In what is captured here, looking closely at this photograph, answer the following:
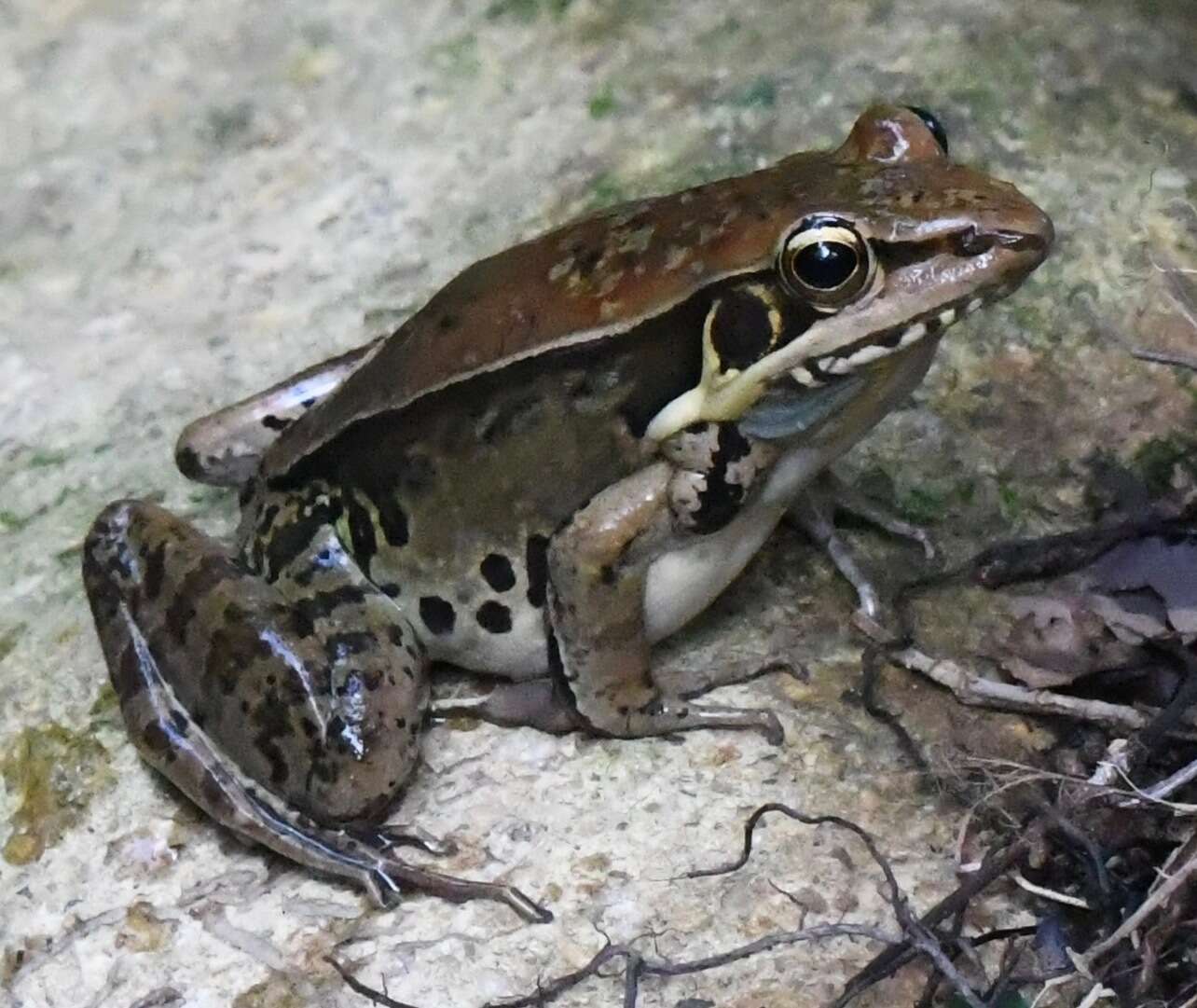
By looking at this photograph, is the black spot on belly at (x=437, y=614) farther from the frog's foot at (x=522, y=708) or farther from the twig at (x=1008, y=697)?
the twig at (x=1008, y=697)

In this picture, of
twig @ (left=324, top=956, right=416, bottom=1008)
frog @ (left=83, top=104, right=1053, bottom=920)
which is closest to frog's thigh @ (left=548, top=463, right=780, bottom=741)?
frog @ (left=83, top=104, right=1053, bottom=920)

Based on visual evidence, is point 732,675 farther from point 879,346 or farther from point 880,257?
point 880,257

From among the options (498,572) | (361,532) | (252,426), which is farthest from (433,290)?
(498,572)

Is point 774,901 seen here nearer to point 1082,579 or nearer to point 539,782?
point 539,782

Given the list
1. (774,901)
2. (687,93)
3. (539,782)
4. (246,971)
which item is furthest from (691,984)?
(687,93)

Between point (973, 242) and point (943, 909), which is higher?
point (973, 242)

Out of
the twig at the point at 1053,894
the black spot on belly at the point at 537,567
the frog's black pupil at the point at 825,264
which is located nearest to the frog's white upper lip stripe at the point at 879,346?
the frog's black pupil at the point at 825,264
